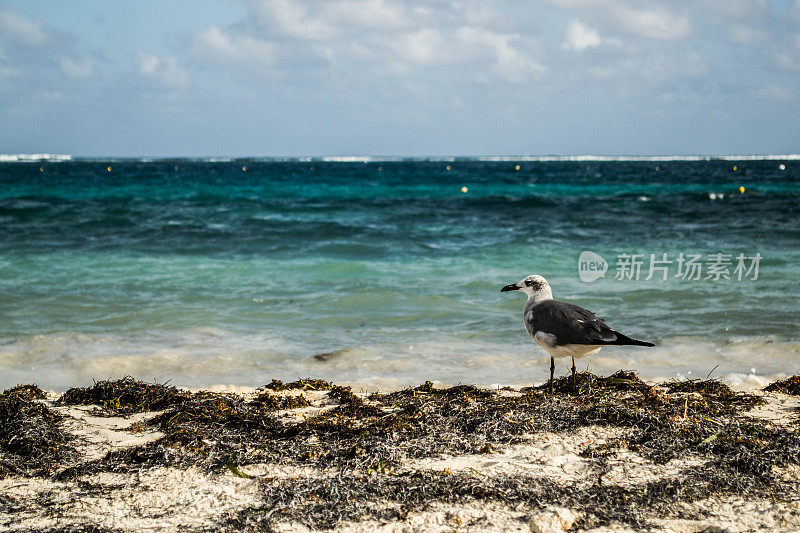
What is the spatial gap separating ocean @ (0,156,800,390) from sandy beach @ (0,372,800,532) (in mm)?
1275

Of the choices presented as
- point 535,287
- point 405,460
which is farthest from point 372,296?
point 405,460

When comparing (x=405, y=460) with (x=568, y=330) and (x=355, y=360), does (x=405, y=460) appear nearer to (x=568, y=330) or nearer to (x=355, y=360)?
(x=568, y=330)

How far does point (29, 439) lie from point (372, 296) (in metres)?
6.86

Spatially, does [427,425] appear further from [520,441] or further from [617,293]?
[617,293]

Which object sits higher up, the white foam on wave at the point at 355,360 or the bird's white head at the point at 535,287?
the bird's white head at the point at 535,287

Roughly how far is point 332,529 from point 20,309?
847cm

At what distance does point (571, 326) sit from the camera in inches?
212

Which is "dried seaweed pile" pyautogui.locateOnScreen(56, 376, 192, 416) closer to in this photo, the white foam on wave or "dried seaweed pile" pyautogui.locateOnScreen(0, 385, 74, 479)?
"dried seaweed pile" pyautogui.locateOnScreen(0, 385, 74, 479)

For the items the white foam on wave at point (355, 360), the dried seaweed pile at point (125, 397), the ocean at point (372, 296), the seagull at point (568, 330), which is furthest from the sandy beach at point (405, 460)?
the ocean at point (372, 296)

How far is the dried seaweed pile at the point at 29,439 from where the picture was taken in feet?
14.1

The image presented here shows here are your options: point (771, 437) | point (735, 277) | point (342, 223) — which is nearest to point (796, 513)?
point (771, 437)

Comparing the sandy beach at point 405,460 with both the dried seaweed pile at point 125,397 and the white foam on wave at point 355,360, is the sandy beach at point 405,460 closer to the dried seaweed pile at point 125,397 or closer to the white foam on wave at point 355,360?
the dried seaweed pile at point 125,397

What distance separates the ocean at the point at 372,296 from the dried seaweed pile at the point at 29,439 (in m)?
1.72

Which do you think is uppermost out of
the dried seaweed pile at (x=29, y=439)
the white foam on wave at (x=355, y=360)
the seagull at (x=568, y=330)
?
the seagull at (x=568, y=330)
